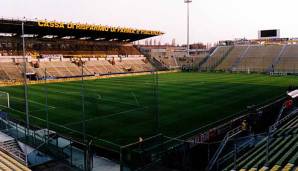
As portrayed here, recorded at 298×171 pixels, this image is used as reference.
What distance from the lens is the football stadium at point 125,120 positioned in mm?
13133

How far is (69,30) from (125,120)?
46.3m

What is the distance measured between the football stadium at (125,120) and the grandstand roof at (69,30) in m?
0.22

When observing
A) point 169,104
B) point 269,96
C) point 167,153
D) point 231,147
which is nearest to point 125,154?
point 167,153

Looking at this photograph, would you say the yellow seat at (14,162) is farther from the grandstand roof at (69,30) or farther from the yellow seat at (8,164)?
the grandstand roof at (69,30)

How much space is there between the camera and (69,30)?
2500 inches

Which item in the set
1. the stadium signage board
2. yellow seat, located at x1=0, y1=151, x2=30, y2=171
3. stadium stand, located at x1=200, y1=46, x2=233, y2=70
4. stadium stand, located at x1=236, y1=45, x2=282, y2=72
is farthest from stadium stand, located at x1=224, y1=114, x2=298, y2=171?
stadium stand, located at x1=200, y1=46, x2=233, y2=70

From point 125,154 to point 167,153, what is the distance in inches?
74.7

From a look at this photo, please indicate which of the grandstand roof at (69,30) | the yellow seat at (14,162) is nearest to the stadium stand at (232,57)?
the grandstand roof at (69,30)

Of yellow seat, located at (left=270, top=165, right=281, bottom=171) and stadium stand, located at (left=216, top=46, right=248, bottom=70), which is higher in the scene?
stadium stand, located at (left=216, top=46, right=248, bottom=70)

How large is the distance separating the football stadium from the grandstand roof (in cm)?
22

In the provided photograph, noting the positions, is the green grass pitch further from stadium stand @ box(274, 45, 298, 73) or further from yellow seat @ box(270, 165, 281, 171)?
stadium stand @ box(274, 45, 298, 73)

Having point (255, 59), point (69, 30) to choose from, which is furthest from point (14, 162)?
point (255, 59)

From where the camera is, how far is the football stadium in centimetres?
1313

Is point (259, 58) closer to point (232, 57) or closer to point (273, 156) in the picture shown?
point (232, 57)
